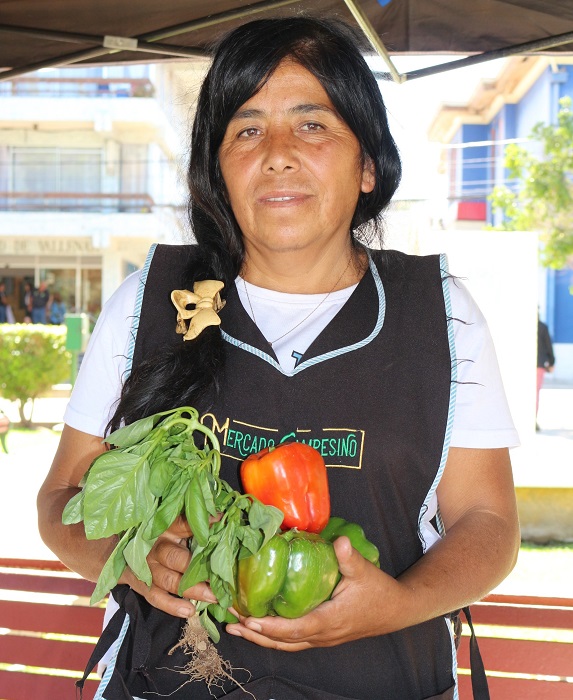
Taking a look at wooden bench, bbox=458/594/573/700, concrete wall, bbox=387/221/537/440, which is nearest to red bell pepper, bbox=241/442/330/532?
wooden bench, bbox=458/594/573/700

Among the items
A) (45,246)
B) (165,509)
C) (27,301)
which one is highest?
(45,246)

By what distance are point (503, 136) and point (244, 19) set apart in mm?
25175

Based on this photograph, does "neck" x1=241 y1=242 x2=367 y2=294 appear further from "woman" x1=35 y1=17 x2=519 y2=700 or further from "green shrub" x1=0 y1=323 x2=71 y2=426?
"green shrub" x1=0 y1=323 x2=71 y2=426

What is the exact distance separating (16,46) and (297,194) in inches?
96.1

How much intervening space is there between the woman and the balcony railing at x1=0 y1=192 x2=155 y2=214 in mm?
24852

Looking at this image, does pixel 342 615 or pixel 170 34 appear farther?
pixel 170 34

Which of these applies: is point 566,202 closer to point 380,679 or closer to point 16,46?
point 16,46

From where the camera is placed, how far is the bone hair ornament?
6.23 feet

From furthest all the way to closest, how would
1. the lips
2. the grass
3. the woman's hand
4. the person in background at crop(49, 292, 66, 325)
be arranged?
the person in background at crop(49, 292, 66, 325) → the grass → the lips → the woman's hand

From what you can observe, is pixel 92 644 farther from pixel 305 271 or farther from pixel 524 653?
pixel 305 271

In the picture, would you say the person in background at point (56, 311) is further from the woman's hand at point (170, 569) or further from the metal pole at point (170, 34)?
the woman's hand at point (170, 569)

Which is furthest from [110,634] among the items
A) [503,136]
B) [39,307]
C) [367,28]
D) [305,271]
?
[503,136]

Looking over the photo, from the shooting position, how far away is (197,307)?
1936 millimetres

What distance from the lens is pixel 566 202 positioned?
17.1 meters
